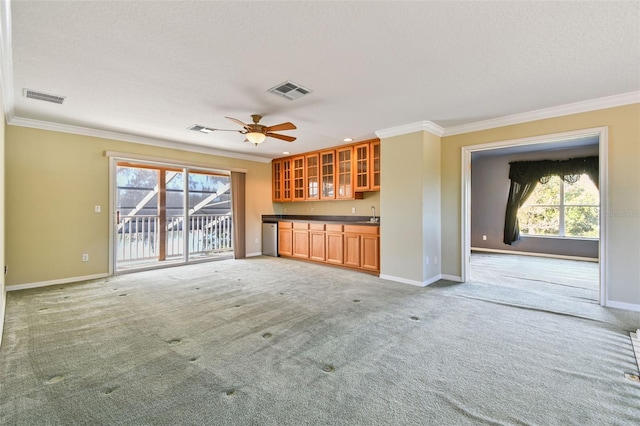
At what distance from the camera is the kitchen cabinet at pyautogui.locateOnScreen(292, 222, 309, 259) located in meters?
6.32

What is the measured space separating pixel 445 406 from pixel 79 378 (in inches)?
96.2

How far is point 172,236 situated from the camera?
21.4ft

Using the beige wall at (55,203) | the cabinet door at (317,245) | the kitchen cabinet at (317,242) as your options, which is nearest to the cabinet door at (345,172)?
the kitchen cabinet at (317,242)

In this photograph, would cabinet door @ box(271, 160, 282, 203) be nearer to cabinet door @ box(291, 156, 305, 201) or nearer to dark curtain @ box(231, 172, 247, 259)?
cabinet door @ box(291, 156, 305, 201)

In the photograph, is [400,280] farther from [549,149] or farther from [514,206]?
[549,149]

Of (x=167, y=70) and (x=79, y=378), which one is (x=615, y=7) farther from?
(x=79, y=378)

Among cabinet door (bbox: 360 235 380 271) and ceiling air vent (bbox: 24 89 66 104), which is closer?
ceiling air vent (bbox: 24 89 66 104)

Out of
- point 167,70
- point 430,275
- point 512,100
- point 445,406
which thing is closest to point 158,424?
point 445,406

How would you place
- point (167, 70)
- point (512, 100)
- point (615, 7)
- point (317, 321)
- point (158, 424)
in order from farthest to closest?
point (512, 100), point (317, 321), point (167, 70), point (615, 7), point (158, 424)

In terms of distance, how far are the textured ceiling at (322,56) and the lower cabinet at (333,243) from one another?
2.27 m

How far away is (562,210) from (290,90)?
23.7 feet

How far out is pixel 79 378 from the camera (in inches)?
78.7

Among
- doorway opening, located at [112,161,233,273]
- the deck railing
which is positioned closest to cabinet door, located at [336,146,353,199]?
doorway opening, located at [112,161,233,273]

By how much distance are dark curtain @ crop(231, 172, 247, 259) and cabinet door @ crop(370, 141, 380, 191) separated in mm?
3153
